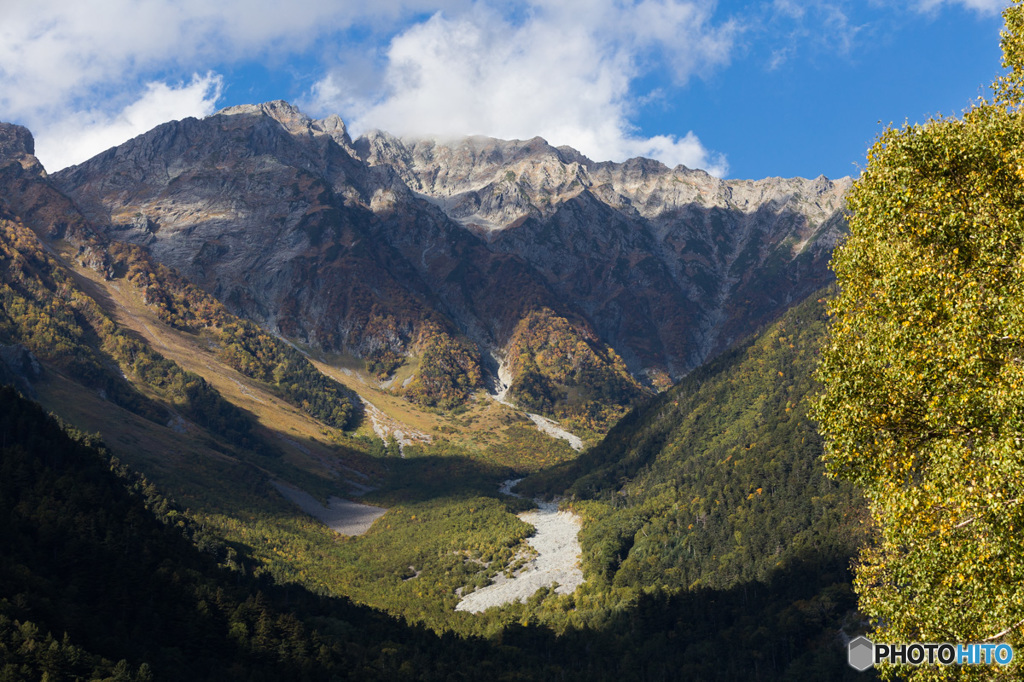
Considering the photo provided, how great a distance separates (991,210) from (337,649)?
289 ft

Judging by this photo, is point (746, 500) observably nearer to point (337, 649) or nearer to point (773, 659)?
point (773, 659)

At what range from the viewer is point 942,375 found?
66.7ft

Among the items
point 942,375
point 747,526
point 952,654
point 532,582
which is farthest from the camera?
point 532,582

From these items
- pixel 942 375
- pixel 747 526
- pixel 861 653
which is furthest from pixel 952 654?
pixel 747 526

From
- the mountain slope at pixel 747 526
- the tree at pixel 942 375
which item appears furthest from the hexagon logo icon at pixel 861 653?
the mountain slope at pixel 747 526

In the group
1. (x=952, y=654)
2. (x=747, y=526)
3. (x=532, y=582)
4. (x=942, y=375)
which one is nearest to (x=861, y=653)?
(x=952, y=654)

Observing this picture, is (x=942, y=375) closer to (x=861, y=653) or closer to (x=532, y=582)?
(x=861, y=653)

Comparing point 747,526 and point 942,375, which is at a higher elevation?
point 942,375

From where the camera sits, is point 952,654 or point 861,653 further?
point 861,653

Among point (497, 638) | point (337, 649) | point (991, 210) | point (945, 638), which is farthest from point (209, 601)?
point (991, 210)

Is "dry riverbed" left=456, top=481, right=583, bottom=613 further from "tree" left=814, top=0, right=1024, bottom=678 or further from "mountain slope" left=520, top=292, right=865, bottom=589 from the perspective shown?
"tree" left=814, top=0, right=1024, bottom=678

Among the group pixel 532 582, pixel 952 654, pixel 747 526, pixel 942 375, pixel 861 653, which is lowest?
pixel 532 582

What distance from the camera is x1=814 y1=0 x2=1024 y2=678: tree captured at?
19.2 metres

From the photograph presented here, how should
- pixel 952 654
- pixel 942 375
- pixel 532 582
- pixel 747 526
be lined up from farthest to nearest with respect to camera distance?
pixel 532 582
pixel 747 526
pixel 952 654
pixel 942 375
